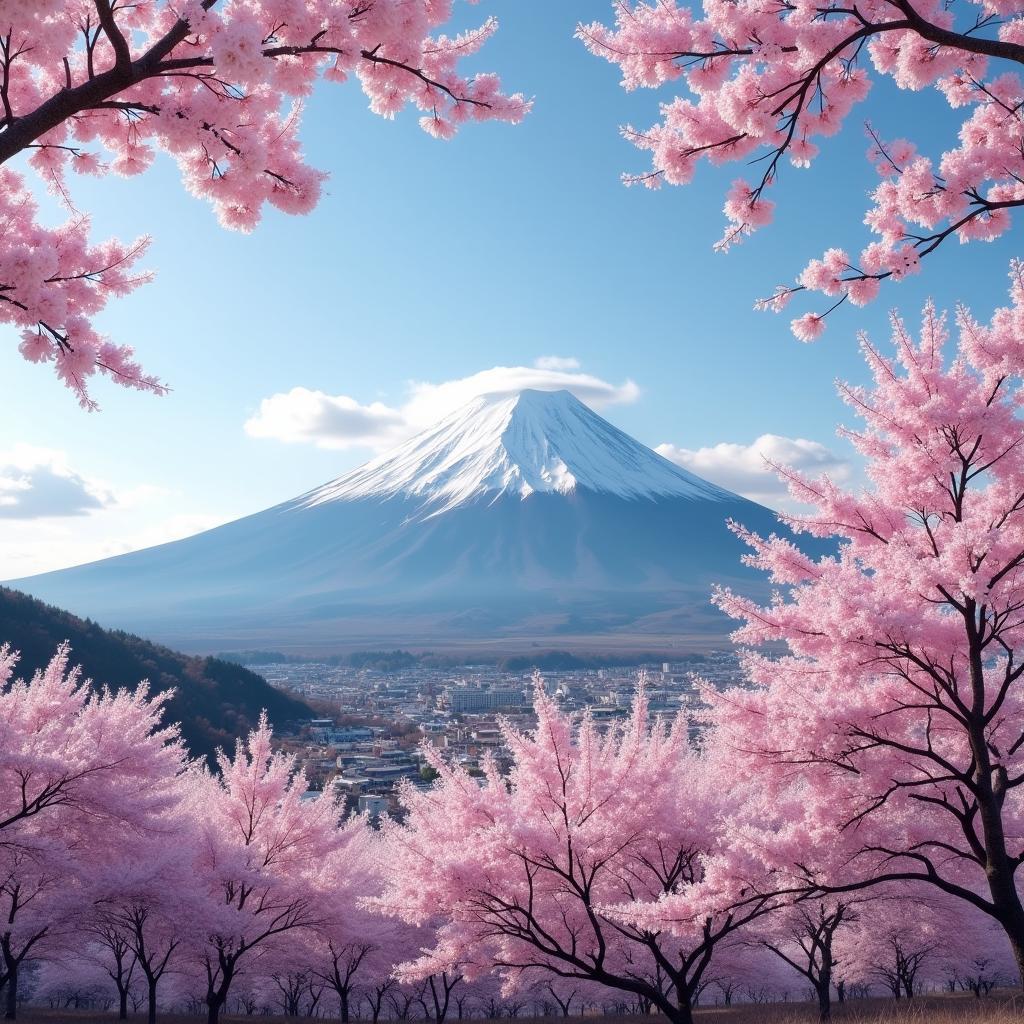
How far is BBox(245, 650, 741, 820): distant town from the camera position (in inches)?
1921

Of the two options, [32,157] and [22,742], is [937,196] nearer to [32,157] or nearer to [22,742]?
[32,157]

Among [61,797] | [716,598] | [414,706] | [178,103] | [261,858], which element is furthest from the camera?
[414,706]

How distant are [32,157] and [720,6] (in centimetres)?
437

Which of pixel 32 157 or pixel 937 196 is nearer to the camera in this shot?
pixel 32 157

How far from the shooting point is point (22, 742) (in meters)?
13.3

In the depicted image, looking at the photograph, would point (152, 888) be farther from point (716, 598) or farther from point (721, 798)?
point (716, 598)

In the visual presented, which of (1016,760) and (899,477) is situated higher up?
(899,477)

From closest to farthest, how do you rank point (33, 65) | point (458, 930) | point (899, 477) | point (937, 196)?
1. point (33, 65)
2. point (937, 196)
3. point (899, 477)
4. point (458, 930)

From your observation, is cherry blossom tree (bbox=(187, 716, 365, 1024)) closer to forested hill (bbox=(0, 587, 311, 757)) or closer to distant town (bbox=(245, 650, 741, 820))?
distant town (bbox=(245, 650, 741, 820))

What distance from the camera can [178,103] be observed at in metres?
4.22

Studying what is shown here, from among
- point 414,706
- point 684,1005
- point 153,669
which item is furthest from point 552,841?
point 414,706

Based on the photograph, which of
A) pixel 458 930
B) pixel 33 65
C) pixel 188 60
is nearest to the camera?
pixel 188 60

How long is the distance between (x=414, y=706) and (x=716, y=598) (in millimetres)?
84821

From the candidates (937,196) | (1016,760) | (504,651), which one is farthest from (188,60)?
(504,651)
